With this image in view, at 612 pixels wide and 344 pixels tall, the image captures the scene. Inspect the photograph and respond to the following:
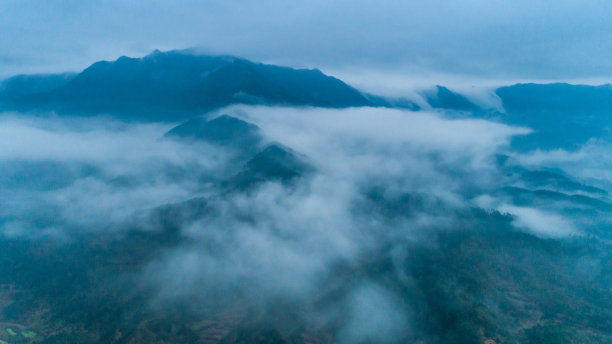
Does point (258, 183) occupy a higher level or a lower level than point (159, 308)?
higher

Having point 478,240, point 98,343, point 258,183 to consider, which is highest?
point 258,183

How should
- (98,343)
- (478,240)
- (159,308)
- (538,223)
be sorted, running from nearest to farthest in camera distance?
(98,343) → (159,308) → (478,240) → (538,223)

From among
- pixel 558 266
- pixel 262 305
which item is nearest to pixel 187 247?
pixel 262 305

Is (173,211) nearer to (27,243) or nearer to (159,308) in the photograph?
(27,243)

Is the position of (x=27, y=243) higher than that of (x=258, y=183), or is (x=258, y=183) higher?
(x=258, y=183)

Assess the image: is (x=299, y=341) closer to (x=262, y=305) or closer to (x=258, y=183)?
(x=262, y=305)

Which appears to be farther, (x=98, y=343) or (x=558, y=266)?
(x=558, y=266)

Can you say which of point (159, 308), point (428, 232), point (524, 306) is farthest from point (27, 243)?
point (524, 306)

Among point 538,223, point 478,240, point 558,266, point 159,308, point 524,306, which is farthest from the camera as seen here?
point 538,223

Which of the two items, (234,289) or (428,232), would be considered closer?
(234,289)
